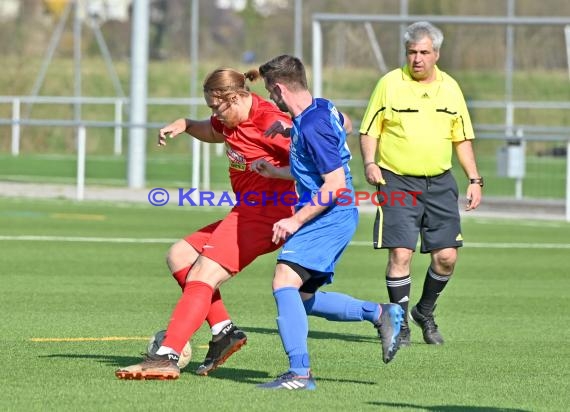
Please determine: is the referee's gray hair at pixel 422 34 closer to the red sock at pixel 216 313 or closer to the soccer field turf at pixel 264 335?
the soccer field turf at pixel 264 335

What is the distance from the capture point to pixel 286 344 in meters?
7.71

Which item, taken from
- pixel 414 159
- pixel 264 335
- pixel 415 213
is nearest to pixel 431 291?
pixel 415 213

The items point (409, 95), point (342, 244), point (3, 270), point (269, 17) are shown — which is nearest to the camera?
point (342, 244)

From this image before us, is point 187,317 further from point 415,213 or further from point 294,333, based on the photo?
point 415,213

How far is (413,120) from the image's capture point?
32.0ft

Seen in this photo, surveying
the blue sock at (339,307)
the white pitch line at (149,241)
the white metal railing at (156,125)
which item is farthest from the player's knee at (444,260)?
the white metal railing at (156,125)

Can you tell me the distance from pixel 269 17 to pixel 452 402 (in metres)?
39.9

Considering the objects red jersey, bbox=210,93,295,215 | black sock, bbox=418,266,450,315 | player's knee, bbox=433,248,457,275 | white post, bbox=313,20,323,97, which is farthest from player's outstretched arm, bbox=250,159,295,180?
white post, bbox=313,20,323,97

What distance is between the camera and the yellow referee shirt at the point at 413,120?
9.73 m

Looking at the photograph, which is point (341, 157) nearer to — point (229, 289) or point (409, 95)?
point (409, 95)

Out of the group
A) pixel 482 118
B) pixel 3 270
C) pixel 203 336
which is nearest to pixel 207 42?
pixel 482 118

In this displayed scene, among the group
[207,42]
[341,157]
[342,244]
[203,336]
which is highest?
[207,42]

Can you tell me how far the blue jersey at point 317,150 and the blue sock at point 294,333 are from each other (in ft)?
1.87

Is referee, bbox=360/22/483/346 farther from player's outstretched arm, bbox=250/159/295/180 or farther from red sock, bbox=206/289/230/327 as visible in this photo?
player's outstretched arm, bbox=250/159/295/180
